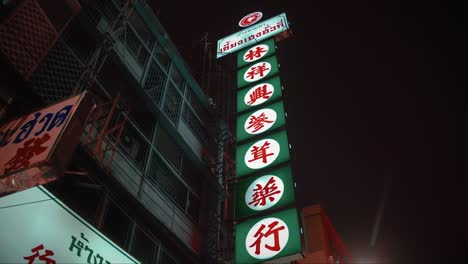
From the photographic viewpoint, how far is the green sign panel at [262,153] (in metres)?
8.46

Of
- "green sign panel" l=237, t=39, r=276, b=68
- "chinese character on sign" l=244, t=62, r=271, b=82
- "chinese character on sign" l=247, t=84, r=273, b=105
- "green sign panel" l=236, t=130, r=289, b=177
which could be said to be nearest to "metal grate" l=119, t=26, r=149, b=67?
"green sign panel" l=237, t=39, r=276, b=68

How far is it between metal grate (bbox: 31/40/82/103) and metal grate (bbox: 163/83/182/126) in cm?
406

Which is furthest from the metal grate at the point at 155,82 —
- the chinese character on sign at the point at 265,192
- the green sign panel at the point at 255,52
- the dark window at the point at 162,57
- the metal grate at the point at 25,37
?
the chinese character on sign at the point at 265,192

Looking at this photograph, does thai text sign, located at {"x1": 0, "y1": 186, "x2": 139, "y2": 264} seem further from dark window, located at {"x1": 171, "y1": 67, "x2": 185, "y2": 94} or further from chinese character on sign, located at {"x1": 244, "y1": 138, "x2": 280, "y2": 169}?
dark window, located at {"x1": 171, "y1": 67, "x2": 185, "y2": 94}

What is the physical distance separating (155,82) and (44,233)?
28.0 feet

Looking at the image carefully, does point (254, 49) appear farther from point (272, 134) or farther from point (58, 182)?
point (58, 182)

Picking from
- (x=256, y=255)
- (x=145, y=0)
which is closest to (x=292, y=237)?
(x=256, y=255)

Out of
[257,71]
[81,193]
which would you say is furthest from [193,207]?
[257,71]

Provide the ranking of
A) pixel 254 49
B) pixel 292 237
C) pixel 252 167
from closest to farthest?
1. pixel 292 237
2. pixel 252 167
3. pixel 254 49

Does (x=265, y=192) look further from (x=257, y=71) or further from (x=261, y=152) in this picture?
(x=257, y=71)

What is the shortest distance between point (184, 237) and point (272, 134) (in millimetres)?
4771

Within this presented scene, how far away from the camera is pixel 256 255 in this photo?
23.2 ft

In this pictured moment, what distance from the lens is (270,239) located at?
23.5ft

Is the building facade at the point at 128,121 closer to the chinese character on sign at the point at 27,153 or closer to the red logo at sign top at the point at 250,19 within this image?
the chinese character on sign at the point at 27,153
